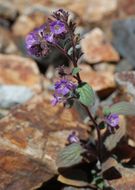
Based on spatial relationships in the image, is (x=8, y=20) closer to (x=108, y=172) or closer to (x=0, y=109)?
(x=0, y=109)

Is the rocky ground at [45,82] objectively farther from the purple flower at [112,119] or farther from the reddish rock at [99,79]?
the purple flower at [112,119]

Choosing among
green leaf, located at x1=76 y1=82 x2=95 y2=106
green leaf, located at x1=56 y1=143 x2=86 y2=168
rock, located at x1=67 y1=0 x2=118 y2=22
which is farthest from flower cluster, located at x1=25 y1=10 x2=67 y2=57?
rock, located at x1=67 y1=0 x2=118 y2=22

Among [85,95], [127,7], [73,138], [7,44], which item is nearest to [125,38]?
[127,7]

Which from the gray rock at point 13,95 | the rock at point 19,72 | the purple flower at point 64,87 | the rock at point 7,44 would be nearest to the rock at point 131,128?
the purple flower at point 64,87

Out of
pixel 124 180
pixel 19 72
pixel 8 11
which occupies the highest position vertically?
pixel 8 11

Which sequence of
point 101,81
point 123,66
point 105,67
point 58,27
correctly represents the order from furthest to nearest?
point 105,67, point 123,66, point 101,81, point 58,27

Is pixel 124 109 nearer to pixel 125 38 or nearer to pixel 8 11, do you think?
pixel 125 38

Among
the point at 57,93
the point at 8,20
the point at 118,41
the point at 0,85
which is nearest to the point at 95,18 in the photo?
the point at 118,41

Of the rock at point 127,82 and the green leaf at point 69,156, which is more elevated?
the rock at point 127,82
